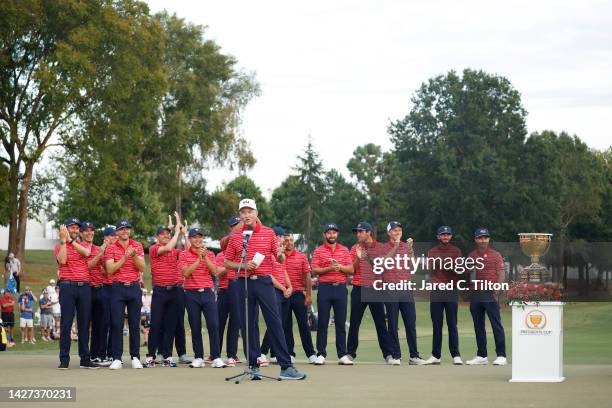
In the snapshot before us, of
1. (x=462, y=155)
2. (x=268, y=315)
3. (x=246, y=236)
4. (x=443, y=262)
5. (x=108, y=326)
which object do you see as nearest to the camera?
(x=246, y=236)

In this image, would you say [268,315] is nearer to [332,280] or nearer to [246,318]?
[246,318]

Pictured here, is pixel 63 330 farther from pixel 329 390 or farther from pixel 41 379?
pixel 329 390

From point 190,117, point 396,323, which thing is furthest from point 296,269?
point 190,117

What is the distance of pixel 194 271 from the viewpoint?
55.4 feet

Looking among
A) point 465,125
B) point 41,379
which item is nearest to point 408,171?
point 465,125

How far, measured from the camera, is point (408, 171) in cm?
6838

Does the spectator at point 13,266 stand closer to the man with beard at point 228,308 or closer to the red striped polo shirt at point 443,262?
the man with beard at point 228,308

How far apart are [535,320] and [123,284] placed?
6192 mm

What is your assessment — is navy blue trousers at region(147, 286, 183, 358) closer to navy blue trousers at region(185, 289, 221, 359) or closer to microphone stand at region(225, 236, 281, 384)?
navy blue trousers at region(185, 289, 221, 359)

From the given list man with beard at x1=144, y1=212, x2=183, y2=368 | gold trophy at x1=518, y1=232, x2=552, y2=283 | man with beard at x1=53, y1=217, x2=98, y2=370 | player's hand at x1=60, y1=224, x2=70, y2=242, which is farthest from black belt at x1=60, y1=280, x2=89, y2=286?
gold trophy at x1=518, y1=232, x2=552, y2=283

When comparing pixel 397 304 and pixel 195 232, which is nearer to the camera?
pixel 195 232

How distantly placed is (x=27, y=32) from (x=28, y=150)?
5.52m

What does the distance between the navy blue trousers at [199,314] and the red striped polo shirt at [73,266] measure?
1.60 m

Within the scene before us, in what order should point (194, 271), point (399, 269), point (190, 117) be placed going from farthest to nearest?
point (190, 117) < point (399, 269) < point (194, 271)
